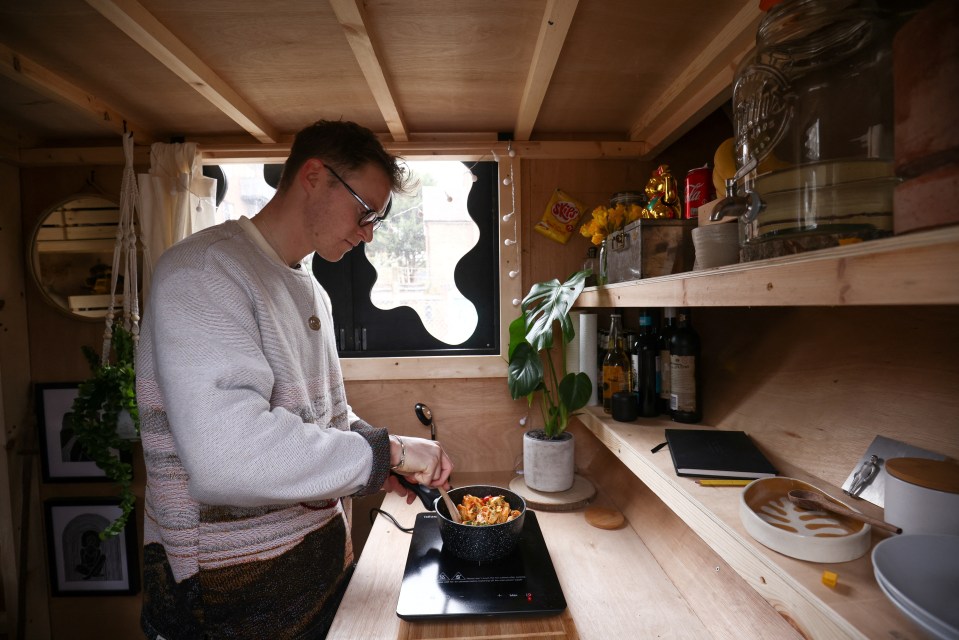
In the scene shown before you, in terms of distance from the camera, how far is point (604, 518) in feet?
4.50

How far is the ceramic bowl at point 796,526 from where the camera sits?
0.56m

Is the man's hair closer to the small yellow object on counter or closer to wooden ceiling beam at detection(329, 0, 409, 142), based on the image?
wooden ceiling beam at detection(329, 0, 409, 142)

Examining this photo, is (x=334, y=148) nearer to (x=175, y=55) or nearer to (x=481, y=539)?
(x=175, y=55)

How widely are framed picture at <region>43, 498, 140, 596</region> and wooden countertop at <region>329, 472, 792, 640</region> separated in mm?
1126

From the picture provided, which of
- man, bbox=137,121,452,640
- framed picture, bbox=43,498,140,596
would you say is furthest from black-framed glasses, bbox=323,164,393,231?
framed picture, bbox=43,498,140,596

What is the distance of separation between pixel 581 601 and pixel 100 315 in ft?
6.18

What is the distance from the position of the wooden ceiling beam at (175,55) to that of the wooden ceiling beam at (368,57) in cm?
40

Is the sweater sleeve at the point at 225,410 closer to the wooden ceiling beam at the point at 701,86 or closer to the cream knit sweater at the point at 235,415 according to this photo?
the cream knit sweater at the point at 235,415

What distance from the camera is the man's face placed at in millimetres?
1082

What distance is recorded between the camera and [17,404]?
1679mm

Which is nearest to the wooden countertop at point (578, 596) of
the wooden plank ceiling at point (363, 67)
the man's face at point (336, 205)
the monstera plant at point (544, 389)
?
the monstera plant at point (544, 389)

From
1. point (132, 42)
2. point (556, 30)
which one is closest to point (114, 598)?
point (132, 42)

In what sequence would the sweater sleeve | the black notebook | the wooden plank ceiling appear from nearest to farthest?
the sweater sleeve, the black notebook, the wooden plank ceiling

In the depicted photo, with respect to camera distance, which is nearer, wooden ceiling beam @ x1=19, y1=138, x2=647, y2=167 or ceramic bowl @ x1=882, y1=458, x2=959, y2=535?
ceramic bowl @ x1=882, y1=458, x2=959, y2=535
